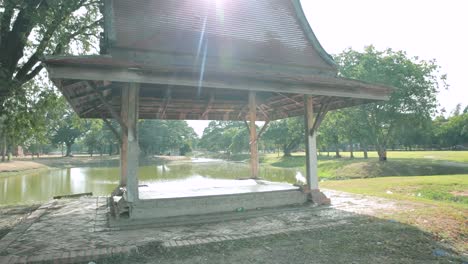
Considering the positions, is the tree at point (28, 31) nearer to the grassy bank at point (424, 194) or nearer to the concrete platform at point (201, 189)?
the concrete platform at point (201, 189)

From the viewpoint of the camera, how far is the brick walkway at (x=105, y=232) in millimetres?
4160

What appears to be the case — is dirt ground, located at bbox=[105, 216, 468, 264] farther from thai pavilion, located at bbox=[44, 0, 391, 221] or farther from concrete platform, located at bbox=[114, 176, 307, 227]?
thai pavilion, located at bbox=[44, 0, 391, 221]

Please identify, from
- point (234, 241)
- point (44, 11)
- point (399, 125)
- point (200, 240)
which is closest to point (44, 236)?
point (200, 240)

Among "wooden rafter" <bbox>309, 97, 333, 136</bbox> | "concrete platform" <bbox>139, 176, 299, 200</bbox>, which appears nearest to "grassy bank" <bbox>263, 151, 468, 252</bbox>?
"wooden rafter" <bbox>309, 97, 333, 136</bbox>

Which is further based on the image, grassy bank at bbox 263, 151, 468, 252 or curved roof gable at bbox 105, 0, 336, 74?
curved roof gable at bbox 105, 0, 336, 74

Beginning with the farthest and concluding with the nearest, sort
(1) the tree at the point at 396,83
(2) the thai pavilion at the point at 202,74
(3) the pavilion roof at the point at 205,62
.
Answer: (1) the tree at the point at 396,83
(2) the thai pavilion at the point at 202,74
(3) the pavilion roof at the point at 205,62

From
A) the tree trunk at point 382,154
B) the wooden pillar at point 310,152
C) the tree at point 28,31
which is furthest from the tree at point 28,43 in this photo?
the tree trunk at point 382,154

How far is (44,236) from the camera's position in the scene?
5051mm

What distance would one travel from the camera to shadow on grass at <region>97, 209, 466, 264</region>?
404cm

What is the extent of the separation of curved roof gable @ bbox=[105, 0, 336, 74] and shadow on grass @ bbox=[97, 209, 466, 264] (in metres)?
4.53

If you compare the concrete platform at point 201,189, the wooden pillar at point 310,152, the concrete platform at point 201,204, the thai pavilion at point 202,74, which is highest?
the thai pavilion at point 202,74

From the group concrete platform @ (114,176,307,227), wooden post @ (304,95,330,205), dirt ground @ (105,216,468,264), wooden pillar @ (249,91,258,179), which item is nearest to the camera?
dirt ground @ (105,216,468,264)

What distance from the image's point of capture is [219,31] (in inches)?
320

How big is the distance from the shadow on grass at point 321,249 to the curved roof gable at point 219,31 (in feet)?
14.9
